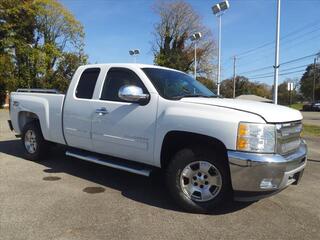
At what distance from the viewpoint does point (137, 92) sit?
5.09m

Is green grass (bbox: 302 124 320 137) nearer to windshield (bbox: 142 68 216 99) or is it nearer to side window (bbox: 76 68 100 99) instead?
windshield (bbox: 142 68 216 99)

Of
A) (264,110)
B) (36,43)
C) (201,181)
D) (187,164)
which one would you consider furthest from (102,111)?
(36,43)

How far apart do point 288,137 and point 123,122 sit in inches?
92.7

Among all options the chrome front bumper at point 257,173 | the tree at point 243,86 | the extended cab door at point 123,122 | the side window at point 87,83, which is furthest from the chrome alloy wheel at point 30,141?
the tree at point 243,86

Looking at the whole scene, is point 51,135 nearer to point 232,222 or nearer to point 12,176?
point 12,176

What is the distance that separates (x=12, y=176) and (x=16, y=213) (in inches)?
76.5

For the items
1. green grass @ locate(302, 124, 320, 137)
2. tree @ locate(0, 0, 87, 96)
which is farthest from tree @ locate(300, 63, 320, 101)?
green grass @ locate(302, 124, 320, 137)

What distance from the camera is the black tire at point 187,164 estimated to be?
455 centimetres

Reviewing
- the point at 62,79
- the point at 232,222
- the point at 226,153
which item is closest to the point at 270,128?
the point at 226,153

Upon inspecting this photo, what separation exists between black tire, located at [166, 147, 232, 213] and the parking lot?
0.12 metres

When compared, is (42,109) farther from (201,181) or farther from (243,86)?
(243,86)

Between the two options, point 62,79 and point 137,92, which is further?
point 62,79

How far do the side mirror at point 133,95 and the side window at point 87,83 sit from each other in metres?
1.16

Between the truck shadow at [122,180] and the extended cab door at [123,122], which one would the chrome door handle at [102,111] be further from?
the truck shadow at [122,180]
